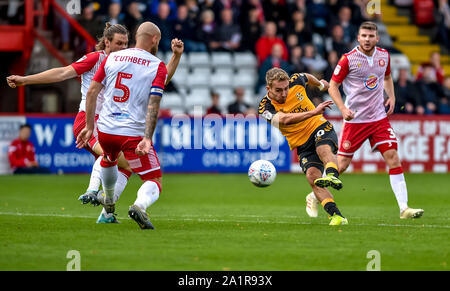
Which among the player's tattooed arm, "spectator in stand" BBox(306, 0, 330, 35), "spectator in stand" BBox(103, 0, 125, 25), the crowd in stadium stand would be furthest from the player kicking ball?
"spectator in stand" BBox(306, 0, 330, 35)

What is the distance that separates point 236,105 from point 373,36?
454 inches

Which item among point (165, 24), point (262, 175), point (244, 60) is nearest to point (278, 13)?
point (244, 60)

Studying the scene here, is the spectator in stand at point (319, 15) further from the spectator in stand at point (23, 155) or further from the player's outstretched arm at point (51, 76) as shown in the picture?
the player's outstretched arm at point (51, 76)

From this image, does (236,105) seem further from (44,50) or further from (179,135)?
(44,50)

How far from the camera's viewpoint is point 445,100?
2452 centimetres

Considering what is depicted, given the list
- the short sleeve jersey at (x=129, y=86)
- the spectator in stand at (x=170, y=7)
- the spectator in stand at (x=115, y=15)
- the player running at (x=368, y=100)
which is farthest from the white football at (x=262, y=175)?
the spectator in stand at (x=170, y=7)

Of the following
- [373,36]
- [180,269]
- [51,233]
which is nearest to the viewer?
[180,269]

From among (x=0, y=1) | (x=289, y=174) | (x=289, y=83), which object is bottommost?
(x=289, y=174)

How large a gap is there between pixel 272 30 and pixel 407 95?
399cm

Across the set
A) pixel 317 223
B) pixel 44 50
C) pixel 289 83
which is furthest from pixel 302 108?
pixel 44 50

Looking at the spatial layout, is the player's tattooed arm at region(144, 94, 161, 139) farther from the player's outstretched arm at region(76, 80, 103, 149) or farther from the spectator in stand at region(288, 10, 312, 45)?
the spectator in stand at region(288, 10, 312, 45)

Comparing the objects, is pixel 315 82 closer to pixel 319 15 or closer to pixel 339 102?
pixel 339 102

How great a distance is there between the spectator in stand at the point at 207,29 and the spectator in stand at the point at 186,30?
0.14 m

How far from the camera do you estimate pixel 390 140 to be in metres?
11.2
